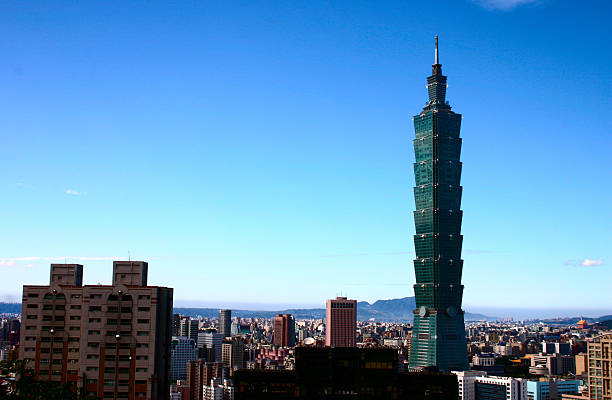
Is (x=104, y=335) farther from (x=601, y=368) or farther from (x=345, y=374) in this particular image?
(x=601, y=368)

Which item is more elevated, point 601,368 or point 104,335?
point 104,335

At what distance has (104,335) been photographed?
95062 mm

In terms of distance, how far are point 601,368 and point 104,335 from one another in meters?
78.8

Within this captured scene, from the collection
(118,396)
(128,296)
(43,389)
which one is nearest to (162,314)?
(128,296)

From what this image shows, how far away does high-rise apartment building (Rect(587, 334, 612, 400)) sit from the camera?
116 meters

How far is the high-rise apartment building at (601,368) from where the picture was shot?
380 feet

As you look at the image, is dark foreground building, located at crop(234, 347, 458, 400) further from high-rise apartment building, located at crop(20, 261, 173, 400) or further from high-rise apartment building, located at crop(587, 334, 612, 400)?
high-rise apartment building, located at crop(587, 334, 612, 400)

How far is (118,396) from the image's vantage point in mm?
93438

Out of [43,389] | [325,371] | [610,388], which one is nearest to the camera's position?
[43,389]

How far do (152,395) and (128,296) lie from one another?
13391mm

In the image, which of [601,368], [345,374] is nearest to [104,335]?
[345,374]

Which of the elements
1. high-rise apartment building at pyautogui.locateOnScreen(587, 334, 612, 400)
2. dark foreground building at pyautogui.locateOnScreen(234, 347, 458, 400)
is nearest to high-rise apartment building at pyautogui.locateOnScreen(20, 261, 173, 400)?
dark foreground building at pyautogui.locateOnScreen(234, 347, 458, 400)

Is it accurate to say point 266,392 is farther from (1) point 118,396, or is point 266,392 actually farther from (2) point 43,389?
(2) point 43,389

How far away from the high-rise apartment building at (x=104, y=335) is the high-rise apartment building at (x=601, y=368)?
6930 cm
